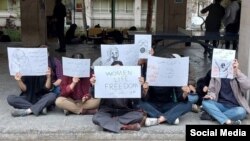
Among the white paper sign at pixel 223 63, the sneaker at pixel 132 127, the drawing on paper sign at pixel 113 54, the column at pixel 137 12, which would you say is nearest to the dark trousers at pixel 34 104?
the drawing on paper sign at pixel 113 54

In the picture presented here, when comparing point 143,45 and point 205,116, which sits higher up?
point 143,45

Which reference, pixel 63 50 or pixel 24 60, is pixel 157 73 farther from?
pixel 63 50

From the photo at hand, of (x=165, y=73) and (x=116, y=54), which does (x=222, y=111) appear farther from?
(x=116, y=54)

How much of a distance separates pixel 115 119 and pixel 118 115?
9cm

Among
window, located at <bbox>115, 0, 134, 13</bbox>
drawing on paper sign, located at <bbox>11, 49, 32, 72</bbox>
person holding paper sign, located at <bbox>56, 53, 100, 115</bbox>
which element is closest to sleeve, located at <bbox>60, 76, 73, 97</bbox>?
person holding paper sign, located at <bbox>56, 53, 100, 115</bbox>

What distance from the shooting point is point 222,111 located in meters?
5.84

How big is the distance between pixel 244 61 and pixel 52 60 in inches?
115

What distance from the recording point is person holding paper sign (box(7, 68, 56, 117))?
6065 mm

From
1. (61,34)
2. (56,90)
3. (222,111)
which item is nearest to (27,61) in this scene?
(56,90)

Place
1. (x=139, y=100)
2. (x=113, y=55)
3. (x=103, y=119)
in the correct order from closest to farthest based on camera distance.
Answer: (x=103, y=119), (x=139, y=100), (x=113, y=55)

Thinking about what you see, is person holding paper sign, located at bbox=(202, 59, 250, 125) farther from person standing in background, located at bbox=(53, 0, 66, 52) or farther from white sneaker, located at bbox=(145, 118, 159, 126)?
person standing in background, located at bbox=(53, 0, 66, 52)

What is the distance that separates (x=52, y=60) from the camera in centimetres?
643

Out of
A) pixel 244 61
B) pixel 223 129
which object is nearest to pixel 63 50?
pixel 244 61

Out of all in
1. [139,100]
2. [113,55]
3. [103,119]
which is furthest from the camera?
[113,55]
